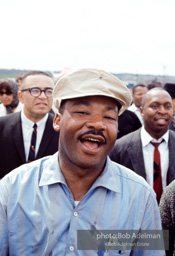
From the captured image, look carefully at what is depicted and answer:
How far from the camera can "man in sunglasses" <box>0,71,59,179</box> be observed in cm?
339

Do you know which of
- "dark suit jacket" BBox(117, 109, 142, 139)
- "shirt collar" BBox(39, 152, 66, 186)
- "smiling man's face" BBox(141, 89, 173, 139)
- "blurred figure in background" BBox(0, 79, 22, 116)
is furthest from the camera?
"blurred figure in background" BBox(0, 79, 22, 116)

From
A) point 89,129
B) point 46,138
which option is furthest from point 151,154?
point 89,129

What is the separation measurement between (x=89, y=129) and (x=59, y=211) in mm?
425

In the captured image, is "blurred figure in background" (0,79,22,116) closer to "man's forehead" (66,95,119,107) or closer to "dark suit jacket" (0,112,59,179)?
"dark suit jacket" (0,112,59,179)

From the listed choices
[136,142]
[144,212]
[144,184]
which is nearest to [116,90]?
[144,184]

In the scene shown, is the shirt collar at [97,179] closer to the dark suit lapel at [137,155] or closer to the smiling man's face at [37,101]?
the dark suit lapel at [137,155]

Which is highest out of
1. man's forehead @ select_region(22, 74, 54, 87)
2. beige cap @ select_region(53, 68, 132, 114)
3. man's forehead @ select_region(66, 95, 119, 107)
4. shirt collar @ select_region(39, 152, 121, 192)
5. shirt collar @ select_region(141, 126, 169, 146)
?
man's forehead @ select_region(22, 74, 54, 87)

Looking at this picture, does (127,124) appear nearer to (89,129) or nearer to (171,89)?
(171,89)

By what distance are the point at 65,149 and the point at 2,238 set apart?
53 cm

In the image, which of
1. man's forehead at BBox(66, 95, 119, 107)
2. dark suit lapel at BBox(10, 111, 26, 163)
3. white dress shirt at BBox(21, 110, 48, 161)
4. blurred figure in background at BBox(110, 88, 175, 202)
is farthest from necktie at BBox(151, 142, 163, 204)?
man's forehead at BBox(66, 95, 119, 107)

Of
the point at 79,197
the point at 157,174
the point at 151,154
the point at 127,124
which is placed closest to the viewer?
the point at 79,197

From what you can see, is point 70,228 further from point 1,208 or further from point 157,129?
point 157,129

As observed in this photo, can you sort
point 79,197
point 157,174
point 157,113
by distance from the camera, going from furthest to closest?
point 157,113 < point 157,174 < point 79,197

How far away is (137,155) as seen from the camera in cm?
338
